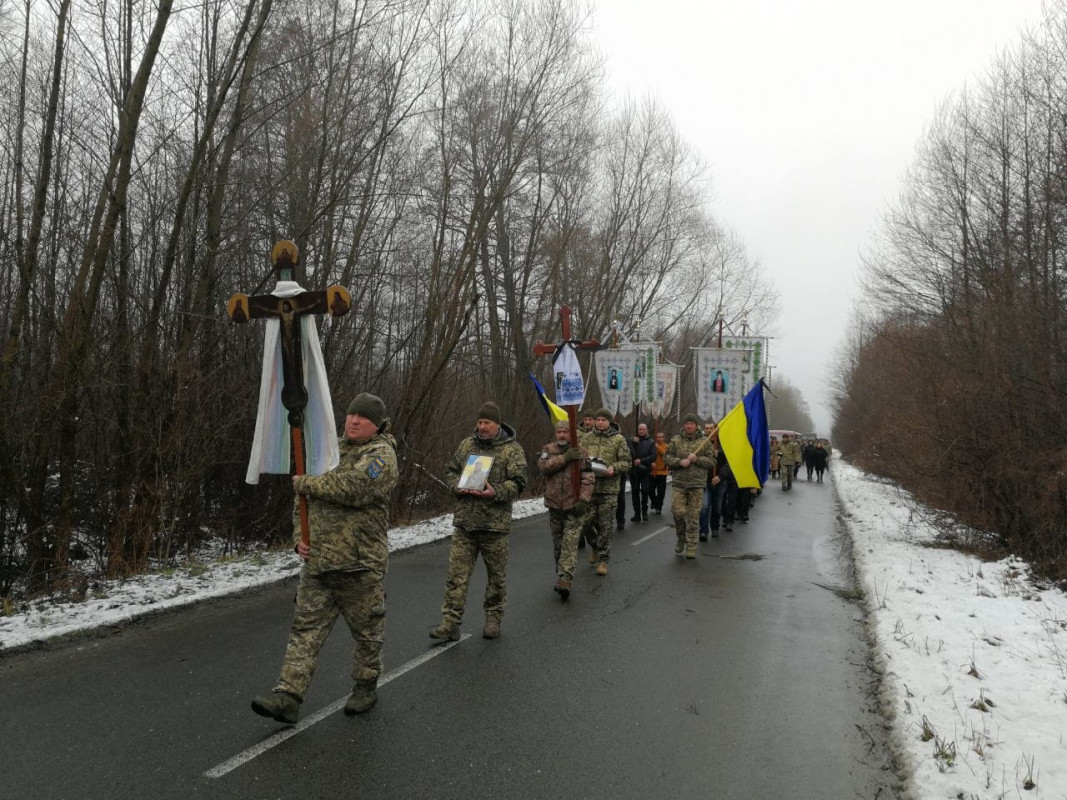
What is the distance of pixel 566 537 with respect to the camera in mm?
7949

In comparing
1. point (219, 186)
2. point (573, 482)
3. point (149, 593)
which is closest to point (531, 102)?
point (219, 186)

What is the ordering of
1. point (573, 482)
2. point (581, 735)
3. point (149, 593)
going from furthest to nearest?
point (573, 482)
point (149, 593)
point (581, 735)

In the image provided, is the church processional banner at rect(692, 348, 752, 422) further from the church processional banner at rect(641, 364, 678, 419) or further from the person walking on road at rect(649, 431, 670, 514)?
the church processional banner at rect(641, 364, 678, 419)

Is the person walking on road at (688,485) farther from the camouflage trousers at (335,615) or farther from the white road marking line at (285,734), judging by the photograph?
the camouflage trousers at (335,615)

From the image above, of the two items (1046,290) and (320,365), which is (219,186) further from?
(1046,290)

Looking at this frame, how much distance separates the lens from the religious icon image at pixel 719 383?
18812 mm

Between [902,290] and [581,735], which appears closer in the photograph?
[581,735]

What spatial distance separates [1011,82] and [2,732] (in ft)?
66.5

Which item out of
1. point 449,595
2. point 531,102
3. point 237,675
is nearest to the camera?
point 237,675

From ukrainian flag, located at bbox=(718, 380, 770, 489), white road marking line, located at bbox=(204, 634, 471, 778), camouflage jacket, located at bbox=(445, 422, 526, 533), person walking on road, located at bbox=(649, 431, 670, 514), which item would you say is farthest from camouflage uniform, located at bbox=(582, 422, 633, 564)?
person walking on road, located at bbox=(649, 431, 670, 514)

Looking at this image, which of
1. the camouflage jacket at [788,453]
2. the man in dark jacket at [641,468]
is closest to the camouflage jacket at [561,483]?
the man in dark jacket at [641,468]

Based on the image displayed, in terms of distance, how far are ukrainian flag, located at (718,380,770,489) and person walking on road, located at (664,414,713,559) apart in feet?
2.63

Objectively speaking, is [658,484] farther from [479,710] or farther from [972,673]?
[479,710]

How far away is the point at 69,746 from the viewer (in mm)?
3893
